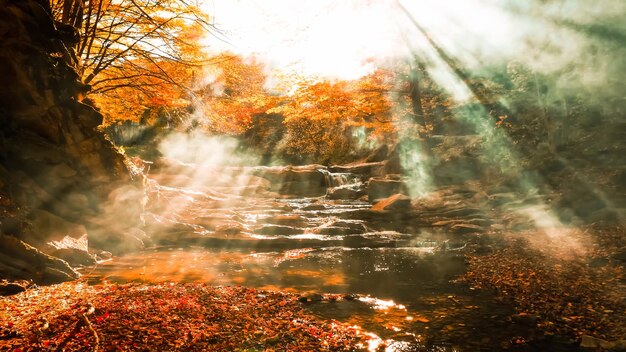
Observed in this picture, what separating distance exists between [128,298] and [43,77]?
6.15m

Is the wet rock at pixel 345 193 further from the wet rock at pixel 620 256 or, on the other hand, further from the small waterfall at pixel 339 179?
the wet rock at pixel 620 256

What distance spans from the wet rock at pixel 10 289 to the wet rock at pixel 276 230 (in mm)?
6875

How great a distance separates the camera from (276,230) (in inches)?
460

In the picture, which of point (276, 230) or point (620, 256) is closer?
point (620, 256)

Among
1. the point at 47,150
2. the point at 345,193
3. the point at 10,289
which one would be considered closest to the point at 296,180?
the point at 345,193

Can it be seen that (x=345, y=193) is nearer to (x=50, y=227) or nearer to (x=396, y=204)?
(x=396, y=204)

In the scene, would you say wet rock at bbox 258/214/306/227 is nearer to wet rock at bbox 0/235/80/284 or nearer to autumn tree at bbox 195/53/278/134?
autumn tree at bbox 195/53/278/134

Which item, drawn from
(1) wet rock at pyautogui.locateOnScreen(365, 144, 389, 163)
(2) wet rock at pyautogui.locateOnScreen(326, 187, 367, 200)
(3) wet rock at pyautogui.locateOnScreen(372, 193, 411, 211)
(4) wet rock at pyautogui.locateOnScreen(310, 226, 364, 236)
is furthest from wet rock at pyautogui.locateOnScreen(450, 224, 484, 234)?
(1) wet rock at pyautogui.locateOnScreen(365, 144, 389, 163)

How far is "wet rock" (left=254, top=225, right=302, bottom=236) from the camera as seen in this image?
37.8ft

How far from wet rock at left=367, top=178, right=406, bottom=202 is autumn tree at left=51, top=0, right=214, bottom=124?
35.6 feet

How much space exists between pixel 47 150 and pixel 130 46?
10.9 feet

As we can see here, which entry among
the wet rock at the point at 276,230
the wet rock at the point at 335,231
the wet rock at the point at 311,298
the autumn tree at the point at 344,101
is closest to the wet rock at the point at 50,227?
the wet rock at the point at 276,230

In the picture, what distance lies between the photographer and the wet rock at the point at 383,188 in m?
17.2

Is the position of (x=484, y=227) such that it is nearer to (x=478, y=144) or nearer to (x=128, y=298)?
(x=478, y=144)
